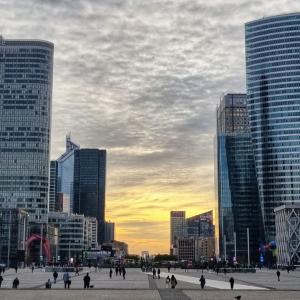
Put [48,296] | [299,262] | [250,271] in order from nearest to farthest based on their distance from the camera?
[48,296] → [250,271] → [299,262]

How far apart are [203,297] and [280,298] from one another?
6.22 meters

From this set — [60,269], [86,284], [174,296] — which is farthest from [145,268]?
[174,296]

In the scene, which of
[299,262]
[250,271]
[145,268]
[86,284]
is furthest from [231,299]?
[299,262]

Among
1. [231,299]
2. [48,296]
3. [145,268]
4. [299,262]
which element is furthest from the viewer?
[299,262]

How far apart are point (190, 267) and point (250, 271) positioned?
114 feet

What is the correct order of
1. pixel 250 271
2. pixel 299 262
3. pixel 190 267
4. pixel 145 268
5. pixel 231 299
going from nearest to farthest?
pixel 231 299, pixel 250 271, pixel 145 268, pixel 190 267, pixel 299 262

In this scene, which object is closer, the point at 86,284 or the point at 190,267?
the point at 86,284

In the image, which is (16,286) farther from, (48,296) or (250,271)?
(250,271)

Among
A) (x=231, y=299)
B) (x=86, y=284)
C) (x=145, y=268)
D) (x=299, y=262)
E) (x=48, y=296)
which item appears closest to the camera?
(x=231, y=299)

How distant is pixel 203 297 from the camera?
46938 mm

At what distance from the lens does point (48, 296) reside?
47469 mm

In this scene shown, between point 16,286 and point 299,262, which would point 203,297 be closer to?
point 16,286

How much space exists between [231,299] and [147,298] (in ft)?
21.8

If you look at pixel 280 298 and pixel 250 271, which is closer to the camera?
pixel 280 298
